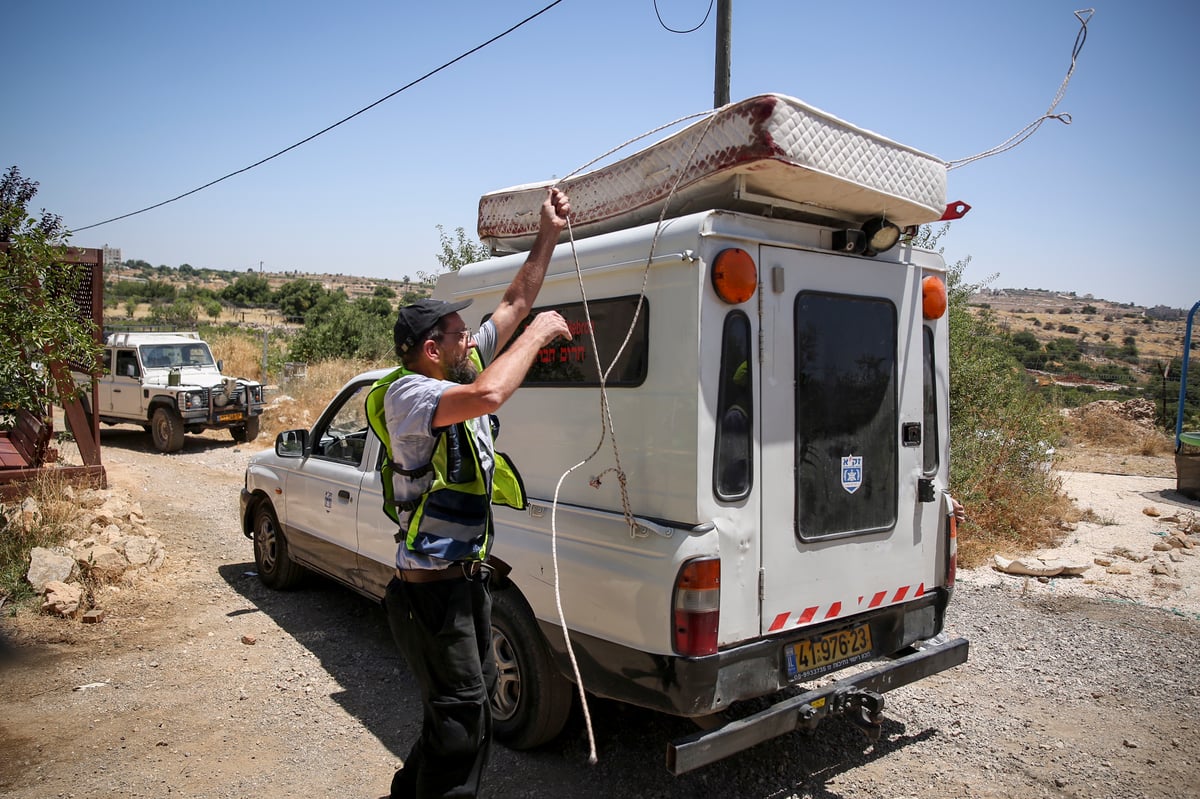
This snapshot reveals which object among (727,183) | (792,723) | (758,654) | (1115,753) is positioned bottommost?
(1115,753)

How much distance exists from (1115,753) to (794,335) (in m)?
2.57

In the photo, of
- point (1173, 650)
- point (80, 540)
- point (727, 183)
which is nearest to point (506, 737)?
point (727, 183)

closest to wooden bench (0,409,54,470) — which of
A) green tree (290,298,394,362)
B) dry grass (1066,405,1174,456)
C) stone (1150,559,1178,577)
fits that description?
stone (1150,559,1178,577)

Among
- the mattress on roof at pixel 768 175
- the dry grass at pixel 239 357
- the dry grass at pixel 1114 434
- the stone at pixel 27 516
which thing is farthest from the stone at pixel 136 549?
the dry grass at pixel 239 357

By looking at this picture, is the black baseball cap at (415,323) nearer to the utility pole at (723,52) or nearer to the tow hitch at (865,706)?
the tow hitch at (865,706)

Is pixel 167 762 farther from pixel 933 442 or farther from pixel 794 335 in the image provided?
pixel 933 442

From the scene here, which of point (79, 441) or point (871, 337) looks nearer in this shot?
point (871, 337)

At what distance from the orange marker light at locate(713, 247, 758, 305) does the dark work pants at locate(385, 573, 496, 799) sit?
137 cm

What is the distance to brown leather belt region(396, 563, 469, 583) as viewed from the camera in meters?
2.70

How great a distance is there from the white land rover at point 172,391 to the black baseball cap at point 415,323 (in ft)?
42.0

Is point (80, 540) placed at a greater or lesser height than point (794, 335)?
lesser

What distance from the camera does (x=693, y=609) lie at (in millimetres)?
2844

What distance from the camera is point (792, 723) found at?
9.98 feet

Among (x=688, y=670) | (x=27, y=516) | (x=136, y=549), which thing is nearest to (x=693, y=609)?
(x=688, y=670)
